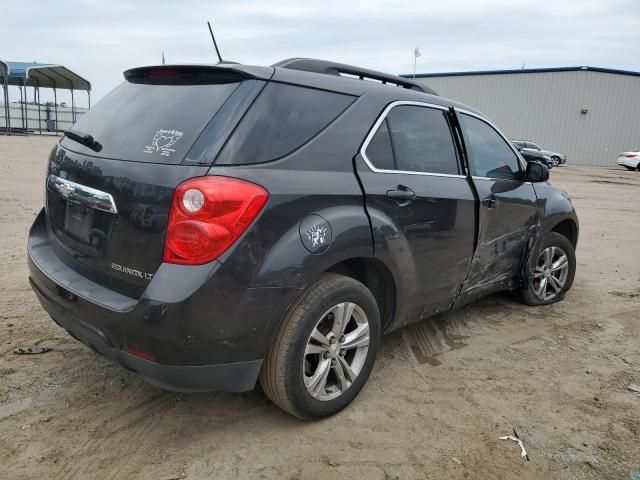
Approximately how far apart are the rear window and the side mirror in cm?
258

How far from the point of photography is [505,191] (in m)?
3.75

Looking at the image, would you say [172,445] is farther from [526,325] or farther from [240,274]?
[526,325]

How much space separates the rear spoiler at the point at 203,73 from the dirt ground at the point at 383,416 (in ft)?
5.53

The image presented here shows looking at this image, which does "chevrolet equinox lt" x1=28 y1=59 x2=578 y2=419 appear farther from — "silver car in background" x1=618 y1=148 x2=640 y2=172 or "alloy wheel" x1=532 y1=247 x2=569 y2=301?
"silver car in background" x1=618 y1=148 x2=640 y2=172

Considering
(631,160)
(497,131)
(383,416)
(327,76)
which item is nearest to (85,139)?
(327,76)

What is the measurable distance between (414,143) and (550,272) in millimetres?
2255

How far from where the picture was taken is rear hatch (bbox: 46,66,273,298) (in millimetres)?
2232

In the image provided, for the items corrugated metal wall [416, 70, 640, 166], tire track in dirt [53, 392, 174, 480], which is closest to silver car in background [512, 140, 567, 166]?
corrugated metal wall [416, 70, 640, 166]

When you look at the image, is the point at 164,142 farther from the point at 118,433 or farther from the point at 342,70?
the point at 118,433

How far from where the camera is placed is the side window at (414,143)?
2873 mm

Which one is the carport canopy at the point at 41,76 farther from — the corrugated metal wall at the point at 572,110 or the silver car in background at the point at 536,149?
Result: the corrugated metal wall at the point at 572,110

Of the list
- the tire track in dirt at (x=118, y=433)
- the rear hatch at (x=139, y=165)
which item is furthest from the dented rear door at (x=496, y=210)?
the tire track in dirt at (x=118, y=433)

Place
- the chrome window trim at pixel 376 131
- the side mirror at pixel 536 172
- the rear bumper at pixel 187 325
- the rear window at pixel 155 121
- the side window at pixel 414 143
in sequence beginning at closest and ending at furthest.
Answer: the rear bumper at pixel 187 325
the rear window at pixel 155 121
the chrome window trim at pixel 376 131
the side window at pixel 414 143
the side mirror at pixel 536 172

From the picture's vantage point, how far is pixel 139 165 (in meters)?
2.32
